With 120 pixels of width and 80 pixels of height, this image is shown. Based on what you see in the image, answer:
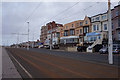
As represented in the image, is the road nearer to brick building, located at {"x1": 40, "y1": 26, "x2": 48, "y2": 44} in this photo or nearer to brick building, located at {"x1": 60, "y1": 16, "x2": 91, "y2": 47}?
brick building, located at {"x1": 60, "y1": 16, "x2": 91, "y2": 47}

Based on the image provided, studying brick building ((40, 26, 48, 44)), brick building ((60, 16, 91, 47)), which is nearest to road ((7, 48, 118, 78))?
brick building ((60, 16, 91, 47))

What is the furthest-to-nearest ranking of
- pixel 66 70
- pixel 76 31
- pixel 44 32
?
pixel 44 32 < pixel 76 31 < pixel 66 70

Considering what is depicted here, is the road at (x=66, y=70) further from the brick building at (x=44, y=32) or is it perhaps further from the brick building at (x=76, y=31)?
the brick building at (x=44, y=32)

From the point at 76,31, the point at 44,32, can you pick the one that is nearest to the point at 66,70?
the point at 76,31

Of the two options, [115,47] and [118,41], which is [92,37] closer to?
[118,41]

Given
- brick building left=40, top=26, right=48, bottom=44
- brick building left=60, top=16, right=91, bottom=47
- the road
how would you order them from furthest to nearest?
brick building left=40, top=26, right=48, bottom=44 → brick building left=60, top=16, right=91, bottom=47 → the road

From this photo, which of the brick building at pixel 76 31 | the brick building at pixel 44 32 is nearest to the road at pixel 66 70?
the brick building at pixel 76 31

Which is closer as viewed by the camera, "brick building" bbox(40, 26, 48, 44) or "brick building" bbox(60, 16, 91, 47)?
"brick building" bbox(60, 16, 91, 47)

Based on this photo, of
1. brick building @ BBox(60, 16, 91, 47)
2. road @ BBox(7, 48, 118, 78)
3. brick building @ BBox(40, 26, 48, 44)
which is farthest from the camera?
brick building @ BBox(40, 26, 48, 44)

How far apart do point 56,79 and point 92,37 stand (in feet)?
131

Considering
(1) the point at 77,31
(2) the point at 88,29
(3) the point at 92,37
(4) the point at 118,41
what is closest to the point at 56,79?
(4) the point at 118,41

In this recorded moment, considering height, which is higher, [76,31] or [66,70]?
[76,31]

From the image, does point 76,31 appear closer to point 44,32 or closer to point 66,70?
point 66,70

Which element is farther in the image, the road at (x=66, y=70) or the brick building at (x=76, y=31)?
the brick building at (x=76, y=31)
